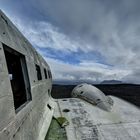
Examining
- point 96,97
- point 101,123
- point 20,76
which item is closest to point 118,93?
point 96,97

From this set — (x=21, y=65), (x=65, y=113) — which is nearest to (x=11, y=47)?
(x=21, y=65)

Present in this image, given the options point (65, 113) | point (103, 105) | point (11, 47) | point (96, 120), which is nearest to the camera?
point (11, 47)

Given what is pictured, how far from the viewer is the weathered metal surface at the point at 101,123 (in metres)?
5.46

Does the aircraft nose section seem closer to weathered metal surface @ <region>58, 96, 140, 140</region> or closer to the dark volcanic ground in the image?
weathered metal surface @ <region>58, 96, 140, 140</region>

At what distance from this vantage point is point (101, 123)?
21.0ft

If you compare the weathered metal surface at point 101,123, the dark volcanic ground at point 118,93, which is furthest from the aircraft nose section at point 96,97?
the dark volcanic ground at point 118,93

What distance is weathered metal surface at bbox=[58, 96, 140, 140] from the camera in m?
5.46

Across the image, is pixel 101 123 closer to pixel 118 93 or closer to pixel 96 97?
pixel 96 97

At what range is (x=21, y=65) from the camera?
359 cm

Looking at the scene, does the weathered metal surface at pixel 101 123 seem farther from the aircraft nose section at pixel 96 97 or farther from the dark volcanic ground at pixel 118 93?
the dark volcanic ground at pixel 118 93

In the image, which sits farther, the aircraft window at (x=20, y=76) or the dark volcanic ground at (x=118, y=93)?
the dark volcanic ground at (x=118, y=93)

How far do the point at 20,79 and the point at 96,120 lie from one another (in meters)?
4.33

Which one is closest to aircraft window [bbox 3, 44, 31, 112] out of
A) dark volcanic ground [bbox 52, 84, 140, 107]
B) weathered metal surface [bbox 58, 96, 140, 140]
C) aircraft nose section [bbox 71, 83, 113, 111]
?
weathered metal surface [bbox 58, 96, 140, 140]

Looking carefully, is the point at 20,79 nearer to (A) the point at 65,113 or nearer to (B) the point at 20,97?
(B) the point at 20,97
